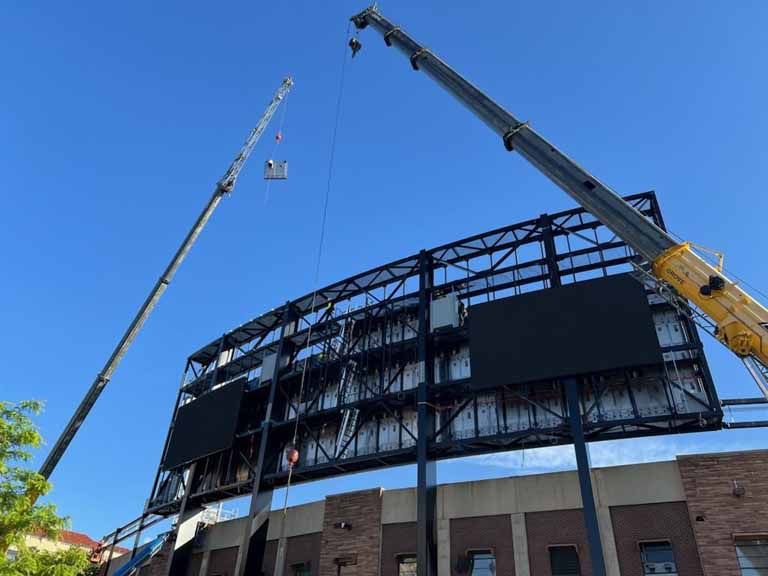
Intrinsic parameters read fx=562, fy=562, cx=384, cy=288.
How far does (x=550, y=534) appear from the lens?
22969 mm

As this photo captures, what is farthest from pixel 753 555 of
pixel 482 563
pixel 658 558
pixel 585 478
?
pixel 482 563

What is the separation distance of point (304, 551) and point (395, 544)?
6080 mm

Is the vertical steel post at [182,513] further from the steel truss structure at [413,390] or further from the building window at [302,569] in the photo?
the building window at [302,569]

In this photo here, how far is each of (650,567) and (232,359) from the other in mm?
32989

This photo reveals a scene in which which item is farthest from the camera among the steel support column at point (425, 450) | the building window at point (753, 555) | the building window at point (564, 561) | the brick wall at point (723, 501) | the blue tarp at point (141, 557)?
the blue tarp at point (141, 557)

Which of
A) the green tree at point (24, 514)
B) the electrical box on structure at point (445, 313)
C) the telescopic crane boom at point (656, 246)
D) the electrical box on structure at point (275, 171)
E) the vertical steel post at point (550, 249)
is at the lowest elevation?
the green tree at point (24, 514)

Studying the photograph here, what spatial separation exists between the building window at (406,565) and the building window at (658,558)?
9860 millimetres

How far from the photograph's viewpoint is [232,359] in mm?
44969

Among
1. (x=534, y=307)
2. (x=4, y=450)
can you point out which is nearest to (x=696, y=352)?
(x=534, y=307)

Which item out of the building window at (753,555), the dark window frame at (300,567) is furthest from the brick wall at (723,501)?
the dark window frame at (300,567)

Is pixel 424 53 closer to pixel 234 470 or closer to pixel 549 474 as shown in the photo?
pixel 549 474

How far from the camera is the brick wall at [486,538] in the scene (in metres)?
23.3

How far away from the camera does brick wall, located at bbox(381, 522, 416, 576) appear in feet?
85.0

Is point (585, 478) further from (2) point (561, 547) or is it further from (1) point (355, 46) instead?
(1) point (355, 46)
